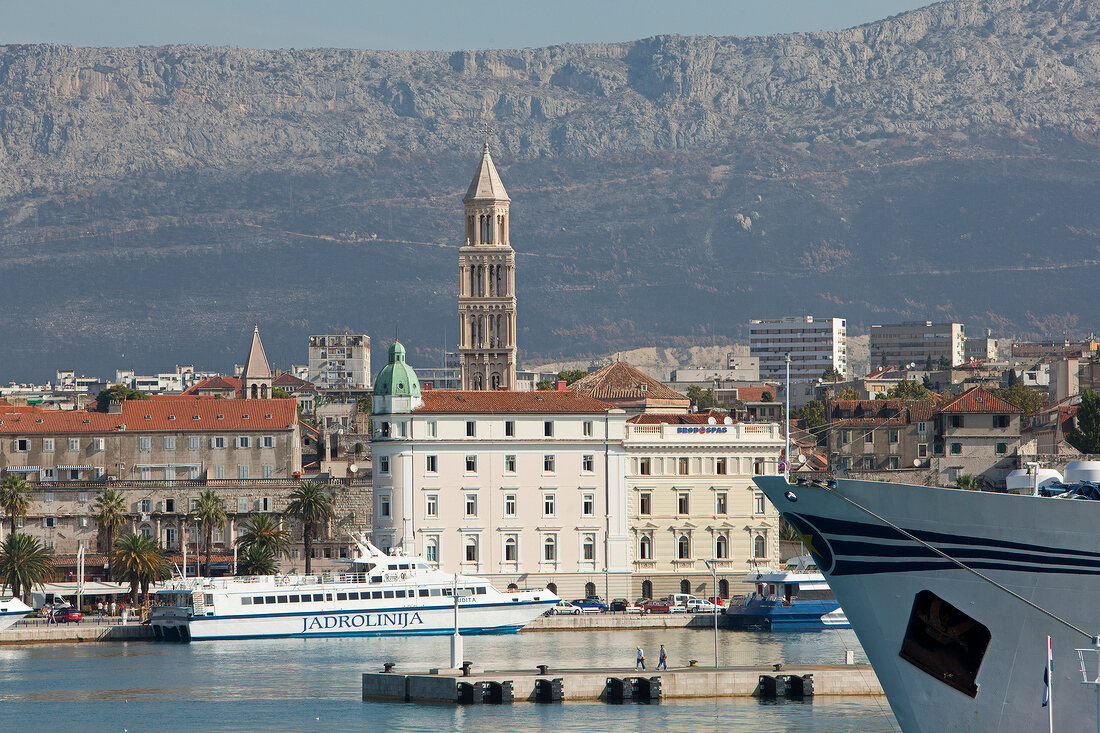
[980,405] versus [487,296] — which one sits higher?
[487,296]

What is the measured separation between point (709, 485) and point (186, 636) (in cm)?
3672

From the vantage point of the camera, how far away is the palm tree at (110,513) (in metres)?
128

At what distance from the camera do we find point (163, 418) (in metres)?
138

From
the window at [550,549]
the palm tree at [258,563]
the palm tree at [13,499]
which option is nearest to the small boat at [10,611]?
the palm tree at [13,499]

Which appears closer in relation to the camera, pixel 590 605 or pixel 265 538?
pixel 590 605

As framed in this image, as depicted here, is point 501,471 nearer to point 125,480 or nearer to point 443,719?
point 125,480

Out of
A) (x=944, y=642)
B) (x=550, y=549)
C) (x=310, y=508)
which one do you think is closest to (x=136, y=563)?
(x=310, y=508)

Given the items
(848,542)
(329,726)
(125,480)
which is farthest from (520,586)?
(848,542)

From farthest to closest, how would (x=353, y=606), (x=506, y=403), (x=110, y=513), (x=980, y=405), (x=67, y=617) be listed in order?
(x=980, y=405) < (x=110, y=513) < (x=506, y=403) < (x=67, y=617) < (x=353, y=606)

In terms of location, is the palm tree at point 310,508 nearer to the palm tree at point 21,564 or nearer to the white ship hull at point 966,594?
the palm tree at point 21,564

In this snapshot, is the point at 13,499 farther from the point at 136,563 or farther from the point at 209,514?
the point at 209,514

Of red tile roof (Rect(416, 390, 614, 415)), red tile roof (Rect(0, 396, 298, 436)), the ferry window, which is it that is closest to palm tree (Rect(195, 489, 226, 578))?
red tile roof (Rect(0, 396, 298, 436))

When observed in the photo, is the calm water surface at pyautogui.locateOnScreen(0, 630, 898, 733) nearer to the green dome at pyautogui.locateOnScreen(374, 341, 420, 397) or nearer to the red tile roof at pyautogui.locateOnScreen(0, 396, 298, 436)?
the green dome at pyautogui.locateOnScreen(374, 341, 420, 397)

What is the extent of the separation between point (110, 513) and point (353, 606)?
81.3ft
